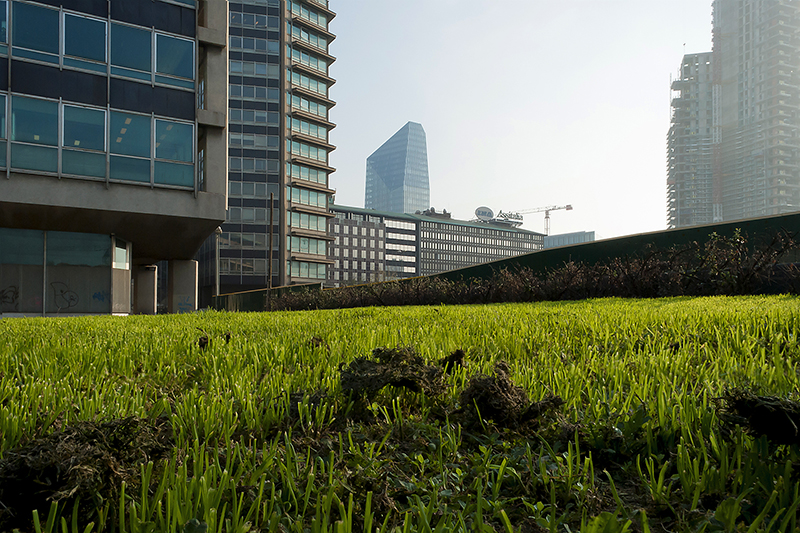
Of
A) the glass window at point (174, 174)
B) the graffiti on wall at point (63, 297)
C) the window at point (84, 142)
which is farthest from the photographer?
the graffiti on wall at point (63, 297)

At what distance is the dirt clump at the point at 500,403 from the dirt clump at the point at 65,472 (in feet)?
3.55

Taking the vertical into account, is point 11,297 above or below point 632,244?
below

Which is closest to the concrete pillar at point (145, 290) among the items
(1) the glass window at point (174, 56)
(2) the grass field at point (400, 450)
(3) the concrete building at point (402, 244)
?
(1) the glass window at point (174, 56)

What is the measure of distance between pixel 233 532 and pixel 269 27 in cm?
7838

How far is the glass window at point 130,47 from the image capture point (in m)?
18.5

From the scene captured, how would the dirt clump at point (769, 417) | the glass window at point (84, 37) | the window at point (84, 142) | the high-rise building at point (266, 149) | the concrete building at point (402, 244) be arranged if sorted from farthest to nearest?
the concrete building at point (402, 244), the high-rise building at point (266, 149), the glass window at point (84, 37), the window at point (84, 142), the dirt clump at point (769, 417)

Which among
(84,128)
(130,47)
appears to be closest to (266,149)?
(130,47)

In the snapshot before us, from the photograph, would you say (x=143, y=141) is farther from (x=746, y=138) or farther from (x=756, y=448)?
(x=746, y=138)

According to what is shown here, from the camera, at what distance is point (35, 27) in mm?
17266

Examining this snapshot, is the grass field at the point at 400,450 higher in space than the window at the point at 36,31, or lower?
lower

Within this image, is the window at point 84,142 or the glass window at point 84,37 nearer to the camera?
the window at point 84,142

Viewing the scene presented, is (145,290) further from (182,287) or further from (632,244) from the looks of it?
(632,244)

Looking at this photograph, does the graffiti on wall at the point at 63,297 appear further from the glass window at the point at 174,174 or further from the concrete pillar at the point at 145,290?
the concrete pillar at the point at 145,290

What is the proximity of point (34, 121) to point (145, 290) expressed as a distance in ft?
63.2
